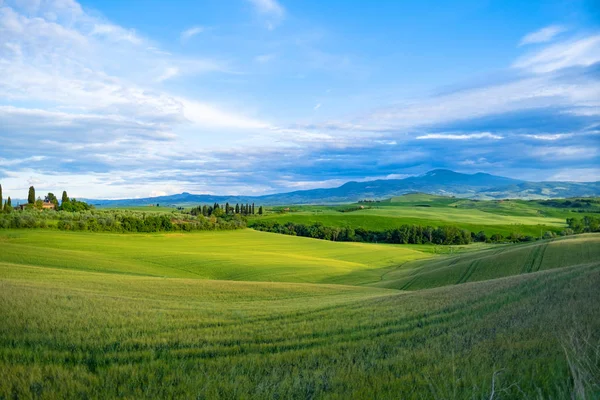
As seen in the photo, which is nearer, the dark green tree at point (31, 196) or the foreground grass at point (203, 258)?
the foreground grass at point (203, 258)

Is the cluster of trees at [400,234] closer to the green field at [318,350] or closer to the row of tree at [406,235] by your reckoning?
the row of tree at [406,235]

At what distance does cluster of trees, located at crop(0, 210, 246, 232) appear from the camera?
8456 cm

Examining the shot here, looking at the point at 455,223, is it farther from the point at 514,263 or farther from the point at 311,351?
the point at 311,351

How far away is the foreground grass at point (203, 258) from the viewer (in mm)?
46562

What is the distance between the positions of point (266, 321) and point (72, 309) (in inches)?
208

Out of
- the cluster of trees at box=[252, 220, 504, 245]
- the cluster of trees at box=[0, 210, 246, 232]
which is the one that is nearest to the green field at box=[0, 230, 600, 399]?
the cluster of trees at box=[0, 210, 246, 232]

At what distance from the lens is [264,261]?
59000 millimetres

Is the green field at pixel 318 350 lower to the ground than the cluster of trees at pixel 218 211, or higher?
lower

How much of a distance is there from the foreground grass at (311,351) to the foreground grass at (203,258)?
36350 mm

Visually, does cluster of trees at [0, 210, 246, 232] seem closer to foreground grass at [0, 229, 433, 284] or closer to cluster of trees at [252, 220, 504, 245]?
foreground grass at [0, 229, 433, 284]

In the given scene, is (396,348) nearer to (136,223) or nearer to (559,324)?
(559,324)

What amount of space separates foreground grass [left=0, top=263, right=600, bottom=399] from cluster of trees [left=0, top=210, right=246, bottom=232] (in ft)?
286

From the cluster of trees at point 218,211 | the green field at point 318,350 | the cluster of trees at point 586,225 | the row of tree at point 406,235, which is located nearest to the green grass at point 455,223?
the row of tree at point 406,235

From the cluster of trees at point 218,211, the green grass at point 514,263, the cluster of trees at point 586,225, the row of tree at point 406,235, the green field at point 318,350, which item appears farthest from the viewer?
the cluster of trees at point 218,211
